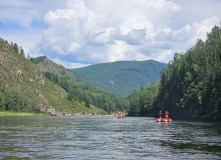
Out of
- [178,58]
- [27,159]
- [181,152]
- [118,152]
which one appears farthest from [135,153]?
[178,58]

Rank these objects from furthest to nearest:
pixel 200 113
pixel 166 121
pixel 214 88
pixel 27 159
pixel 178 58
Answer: pixel 178 58, pixel 200 113, pixel 214 88, pixel 166 121, pixel 27 159

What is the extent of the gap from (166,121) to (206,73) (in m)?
44.3

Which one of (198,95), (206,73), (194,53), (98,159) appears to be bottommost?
(98,159)

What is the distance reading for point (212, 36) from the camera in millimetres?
158625

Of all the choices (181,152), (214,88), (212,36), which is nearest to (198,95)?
(214,88)

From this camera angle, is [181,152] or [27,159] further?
[181,152]

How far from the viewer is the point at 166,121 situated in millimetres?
108125

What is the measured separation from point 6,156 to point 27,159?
8.72 ft

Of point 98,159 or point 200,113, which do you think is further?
point 200,113

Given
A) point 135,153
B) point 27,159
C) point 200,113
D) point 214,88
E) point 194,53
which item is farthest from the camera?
point 194,53

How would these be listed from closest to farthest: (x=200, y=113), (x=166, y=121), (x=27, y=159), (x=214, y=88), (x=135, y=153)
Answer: (x=27, y=159)
(x=135, y=153)
(x=166, y=121)
(x=214, y=88)
(x=200, y=113)

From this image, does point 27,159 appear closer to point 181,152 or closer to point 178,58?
point 181,152

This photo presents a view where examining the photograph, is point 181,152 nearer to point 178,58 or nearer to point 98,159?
point 98,159

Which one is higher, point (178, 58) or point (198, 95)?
point (178, 58)
